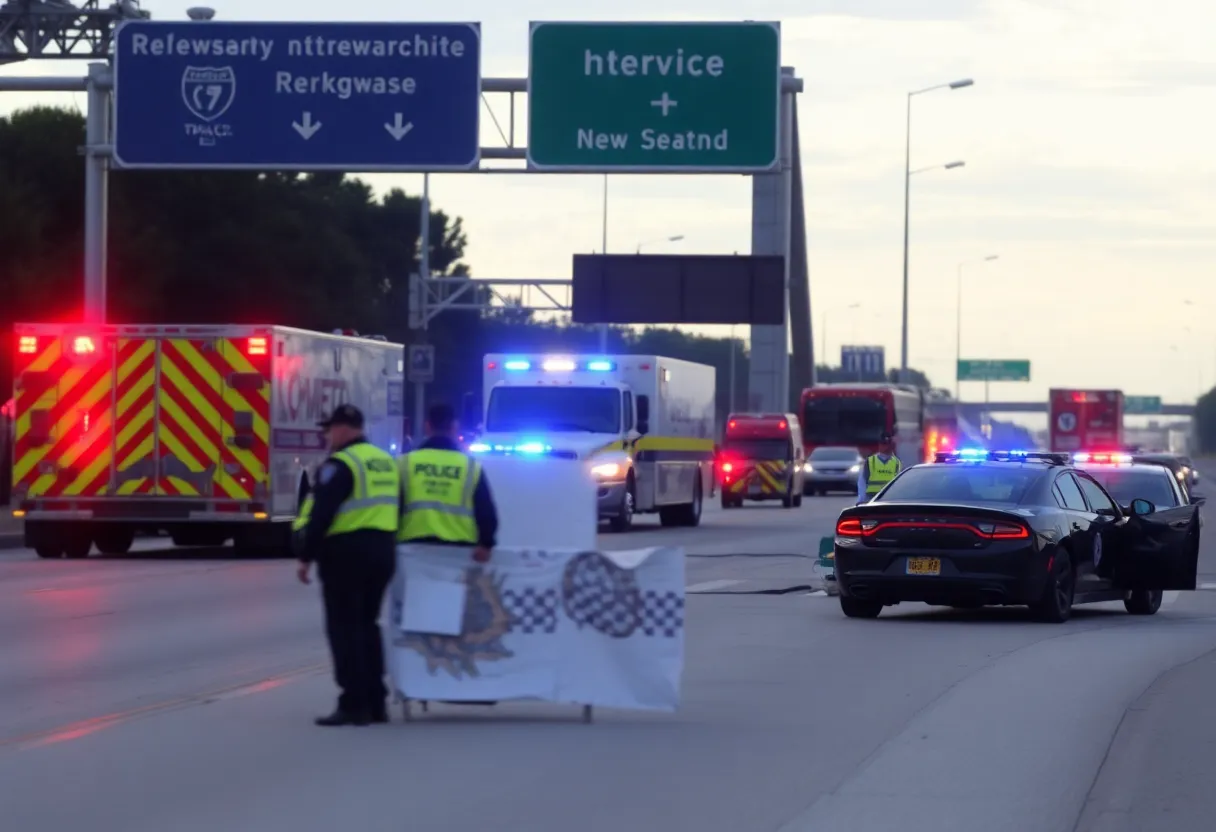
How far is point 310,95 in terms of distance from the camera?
30266mm

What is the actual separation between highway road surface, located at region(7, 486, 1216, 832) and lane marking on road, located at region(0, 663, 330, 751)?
0.04m

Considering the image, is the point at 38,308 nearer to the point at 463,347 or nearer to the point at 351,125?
the point at 351,125

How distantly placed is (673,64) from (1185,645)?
1554cm

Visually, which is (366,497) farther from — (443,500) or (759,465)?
(759,465)

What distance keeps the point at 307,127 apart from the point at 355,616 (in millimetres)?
20059

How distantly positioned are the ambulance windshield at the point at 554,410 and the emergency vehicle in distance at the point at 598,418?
0.05ft

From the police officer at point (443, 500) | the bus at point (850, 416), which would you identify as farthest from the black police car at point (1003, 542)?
the bus at point (850, 416)

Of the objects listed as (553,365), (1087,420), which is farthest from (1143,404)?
(553,365)

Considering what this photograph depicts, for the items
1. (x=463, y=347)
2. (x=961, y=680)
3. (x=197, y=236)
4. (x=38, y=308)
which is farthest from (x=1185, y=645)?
(x=463, y=347)

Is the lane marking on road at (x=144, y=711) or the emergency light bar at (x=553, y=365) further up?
the emergency light bar at (x=553, y=365)

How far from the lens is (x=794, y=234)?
3219 inches

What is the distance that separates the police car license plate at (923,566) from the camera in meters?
17.1

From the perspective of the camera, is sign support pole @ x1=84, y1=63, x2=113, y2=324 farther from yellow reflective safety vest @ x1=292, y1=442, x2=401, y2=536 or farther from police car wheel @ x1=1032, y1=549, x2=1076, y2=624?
yellow reflective safety vest @ x1=292, y1=442, x2=401, y2=536

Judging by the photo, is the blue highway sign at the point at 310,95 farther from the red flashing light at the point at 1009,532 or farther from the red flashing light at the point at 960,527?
the red flashing light at the point at 1009,532
